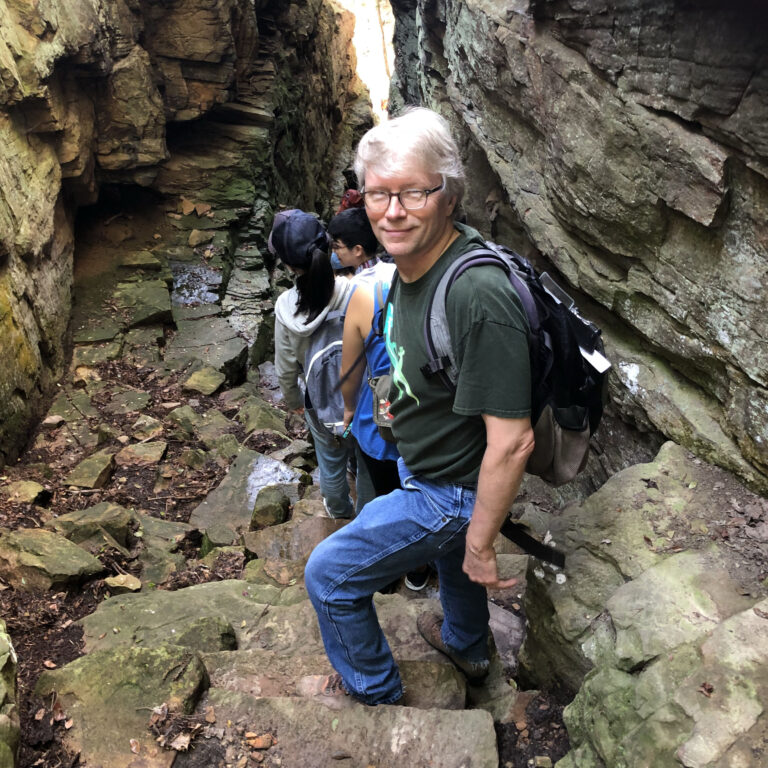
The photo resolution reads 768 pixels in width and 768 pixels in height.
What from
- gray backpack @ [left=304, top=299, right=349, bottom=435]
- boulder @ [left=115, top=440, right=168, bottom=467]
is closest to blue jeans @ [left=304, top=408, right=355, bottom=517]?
gray backpack @ [left=304, top=299, right=349, bottom=435]

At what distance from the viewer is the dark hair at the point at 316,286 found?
3.31m

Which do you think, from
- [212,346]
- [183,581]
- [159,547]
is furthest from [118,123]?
[183,581]

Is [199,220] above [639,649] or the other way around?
the other way around

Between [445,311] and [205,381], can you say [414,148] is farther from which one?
[205,381]

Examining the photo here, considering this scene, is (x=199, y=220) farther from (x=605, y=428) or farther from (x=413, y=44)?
(x=413, y=44)

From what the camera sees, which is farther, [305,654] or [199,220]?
[199,220]

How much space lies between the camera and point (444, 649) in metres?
3.03

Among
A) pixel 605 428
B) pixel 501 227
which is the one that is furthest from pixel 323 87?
pixel 605 428

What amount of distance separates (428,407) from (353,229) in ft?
6.65

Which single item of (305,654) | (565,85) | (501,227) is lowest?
(305,654)

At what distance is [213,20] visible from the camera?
38.0 ft

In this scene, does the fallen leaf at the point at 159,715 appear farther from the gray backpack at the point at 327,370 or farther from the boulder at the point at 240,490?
the boulder at the point at 240,490

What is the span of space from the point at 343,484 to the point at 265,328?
22.2ft

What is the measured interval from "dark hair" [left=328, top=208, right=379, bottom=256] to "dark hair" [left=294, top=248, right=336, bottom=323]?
53cm
